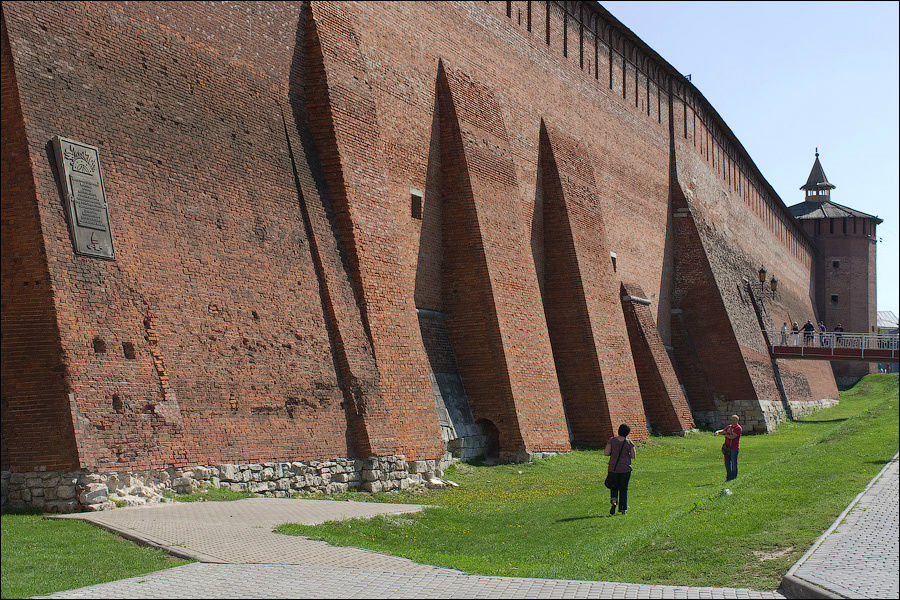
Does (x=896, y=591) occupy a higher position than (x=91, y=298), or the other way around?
(x=91, y=298)

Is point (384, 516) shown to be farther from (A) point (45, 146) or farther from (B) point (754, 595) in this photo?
(A) point (45, 146)

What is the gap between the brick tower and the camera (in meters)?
54.6

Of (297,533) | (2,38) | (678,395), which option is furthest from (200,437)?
(678,395)

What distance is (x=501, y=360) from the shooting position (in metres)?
16.0

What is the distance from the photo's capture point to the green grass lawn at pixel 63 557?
6285mm

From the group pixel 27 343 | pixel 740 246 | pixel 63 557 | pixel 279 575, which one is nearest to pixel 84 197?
pixel 27 343

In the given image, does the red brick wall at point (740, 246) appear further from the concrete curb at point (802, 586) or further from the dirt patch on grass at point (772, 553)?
the concrete curb at point (802, 586)

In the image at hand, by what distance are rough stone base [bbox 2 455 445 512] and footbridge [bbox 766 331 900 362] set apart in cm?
1932

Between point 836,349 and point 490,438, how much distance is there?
60.2ft

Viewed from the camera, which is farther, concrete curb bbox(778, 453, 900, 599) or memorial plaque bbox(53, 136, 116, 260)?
memorial plaque bbox(53, 136, 116, 260)

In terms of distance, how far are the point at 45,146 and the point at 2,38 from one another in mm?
1196

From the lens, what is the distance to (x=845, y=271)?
5578 centimetres

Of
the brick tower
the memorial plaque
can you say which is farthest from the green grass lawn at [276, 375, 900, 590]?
the brick tower

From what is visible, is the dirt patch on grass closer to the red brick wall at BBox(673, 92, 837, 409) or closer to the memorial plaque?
the memorial plaque
